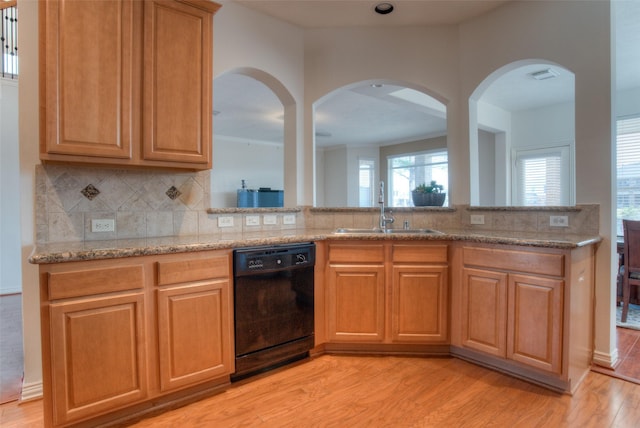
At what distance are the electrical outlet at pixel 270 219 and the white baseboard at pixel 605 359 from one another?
2.52 metres

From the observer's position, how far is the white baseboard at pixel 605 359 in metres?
2.35

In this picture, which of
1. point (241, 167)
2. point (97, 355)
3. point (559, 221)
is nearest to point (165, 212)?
point (97, 355)

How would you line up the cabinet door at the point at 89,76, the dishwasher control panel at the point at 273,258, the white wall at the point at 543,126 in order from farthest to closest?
1. the white wall at the point at 543,126
2. the dishwasher control panel at the point at 273,258
3. the cabinet door at the point at 89,76

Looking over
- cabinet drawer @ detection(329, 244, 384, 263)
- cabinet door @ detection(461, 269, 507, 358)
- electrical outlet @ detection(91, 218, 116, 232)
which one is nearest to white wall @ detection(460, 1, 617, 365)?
cabinet door @ detection(461, 269, 507, 358)

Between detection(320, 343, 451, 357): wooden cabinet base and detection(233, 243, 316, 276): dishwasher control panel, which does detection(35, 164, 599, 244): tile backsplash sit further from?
detection(320, 343, 451, 357): wooden cabinet base

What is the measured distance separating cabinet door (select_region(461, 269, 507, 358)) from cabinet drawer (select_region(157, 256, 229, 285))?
1.63 m

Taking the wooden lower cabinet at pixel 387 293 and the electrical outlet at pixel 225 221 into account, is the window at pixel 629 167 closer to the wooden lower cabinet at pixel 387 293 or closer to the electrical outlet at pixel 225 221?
the wooden lower cabinet at pixel 387 293

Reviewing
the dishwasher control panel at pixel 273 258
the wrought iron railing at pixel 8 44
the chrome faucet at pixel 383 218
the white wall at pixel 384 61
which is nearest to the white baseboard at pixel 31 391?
the dishwasher control panel at pixel 273 258

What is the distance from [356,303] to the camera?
8.38 ft

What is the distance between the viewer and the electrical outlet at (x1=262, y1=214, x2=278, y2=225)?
2.92m

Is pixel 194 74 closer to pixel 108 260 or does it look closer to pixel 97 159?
pixel 97 159

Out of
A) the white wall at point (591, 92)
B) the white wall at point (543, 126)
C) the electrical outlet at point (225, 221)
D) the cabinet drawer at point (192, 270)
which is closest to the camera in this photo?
the cabinet drawer at point (192, 270)

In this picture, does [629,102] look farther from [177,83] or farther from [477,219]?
[177,83]

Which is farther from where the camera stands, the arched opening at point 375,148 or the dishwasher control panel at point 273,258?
the arched opening at point 375,148
